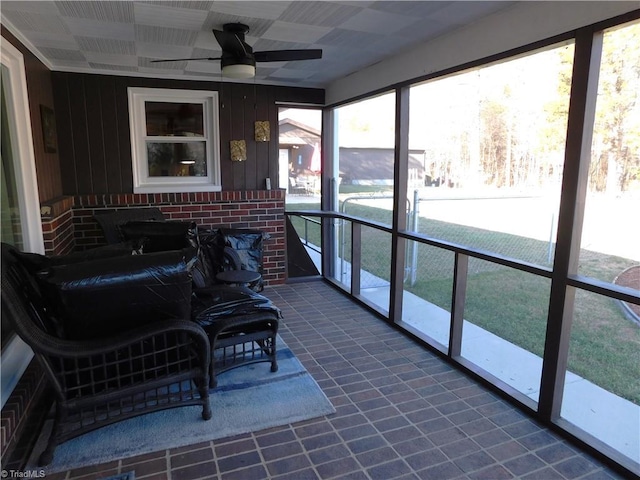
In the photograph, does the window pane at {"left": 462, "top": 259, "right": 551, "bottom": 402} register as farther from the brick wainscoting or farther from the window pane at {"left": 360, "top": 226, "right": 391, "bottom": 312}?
the brick wainscoting

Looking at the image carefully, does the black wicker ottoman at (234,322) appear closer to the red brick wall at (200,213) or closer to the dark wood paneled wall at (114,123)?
the red brick wall at (200,213)

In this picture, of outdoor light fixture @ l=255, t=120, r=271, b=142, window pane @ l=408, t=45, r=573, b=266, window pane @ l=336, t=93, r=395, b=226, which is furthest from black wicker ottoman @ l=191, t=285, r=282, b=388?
outdoor light fixture @ l=255, t=120, r=271, b=142

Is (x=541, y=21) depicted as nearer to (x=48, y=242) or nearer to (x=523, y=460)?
(x=523, y=460)

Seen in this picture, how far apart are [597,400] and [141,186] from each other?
4528mm

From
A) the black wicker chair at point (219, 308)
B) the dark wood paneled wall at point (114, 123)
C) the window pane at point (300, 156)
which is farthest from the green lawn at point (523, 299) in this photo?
the black wicker chair at point (219, 308)

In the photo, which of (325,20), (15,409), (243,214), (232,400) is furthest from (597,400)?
(243,214)

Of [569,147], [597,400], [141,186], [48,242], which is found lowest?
[597,400]

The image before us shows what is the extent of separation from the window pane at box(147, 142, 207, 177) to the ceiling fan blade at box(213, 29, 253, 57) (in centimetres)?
203

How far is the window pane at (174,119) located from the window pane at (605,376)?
4048 millimetres

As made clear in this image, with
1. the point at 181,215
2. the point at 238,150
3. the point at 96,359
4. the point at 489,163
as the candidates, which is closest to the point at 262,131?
the point at 238,150

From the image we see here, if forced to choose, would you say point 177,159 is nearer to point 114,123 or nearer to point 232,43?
point 114,123

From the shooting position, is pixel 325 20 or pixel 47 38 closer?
pixel 325 20

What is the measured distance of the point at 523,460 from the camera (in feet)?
6.72

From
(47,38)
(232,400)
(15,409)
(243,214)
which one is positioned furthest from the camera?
(243,214)
